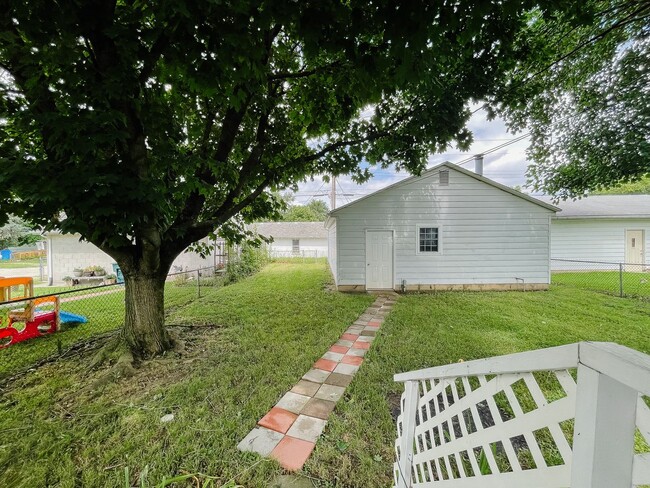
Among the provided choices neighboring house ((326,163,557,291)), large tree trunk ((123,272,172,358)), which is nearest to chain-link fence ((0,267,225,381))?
large tree trunk ((123,272,172,358))

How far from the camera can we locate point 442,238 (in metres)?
9.31

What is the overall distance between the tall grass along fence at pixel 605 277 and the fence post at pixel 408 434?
27.0 ft

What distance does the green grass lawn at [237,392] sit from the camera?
2.23 meters

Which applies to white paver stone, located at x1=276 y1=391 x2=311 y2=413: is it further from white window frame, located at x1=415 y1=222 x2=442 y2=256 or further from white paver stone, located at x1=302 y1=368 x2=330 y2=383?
white window frame, located at x1=415 y1=222 x2=442 y2=256

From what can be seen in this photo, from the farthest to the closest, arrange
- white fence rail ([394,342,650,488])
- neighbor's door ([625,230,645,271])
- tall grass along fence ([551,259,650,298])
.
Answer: neighbor's door ([625,230,645,271]) < tall grass along fence ([551,259,650,298]) < white fence rail ([394,342,650,488])

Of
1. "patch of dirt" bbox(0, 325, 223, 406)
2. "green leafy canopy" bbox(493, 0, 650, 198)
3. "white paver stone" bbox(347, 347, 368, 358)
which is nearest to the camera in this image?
"patch of dirt" bbox(0, 325, 223, 406)

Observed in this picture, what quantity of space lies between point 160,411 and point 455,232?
9203 millimetres

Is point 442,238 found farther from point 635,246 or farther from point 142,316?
point 635,246

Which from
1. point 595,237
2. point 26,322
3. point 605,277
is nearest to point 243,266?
point 26,322

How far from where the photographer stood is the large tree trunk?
4145 mm

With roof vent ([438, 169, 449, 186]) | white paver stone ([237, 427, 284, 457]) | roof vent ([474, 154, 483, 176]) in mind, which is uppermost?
roof vent ([474, 154, 483, 176])

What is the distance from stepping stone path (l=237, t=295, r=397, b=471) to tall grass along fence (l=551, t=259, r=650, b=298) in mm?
7381

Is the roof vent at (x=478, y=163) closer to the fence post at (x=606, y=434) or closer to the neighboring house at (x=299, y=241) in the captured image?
the fence post at (x=606, y=434)

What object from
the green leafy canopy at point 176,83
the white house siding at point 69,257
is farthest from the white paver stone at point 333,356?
the white house siding at point 69,257
